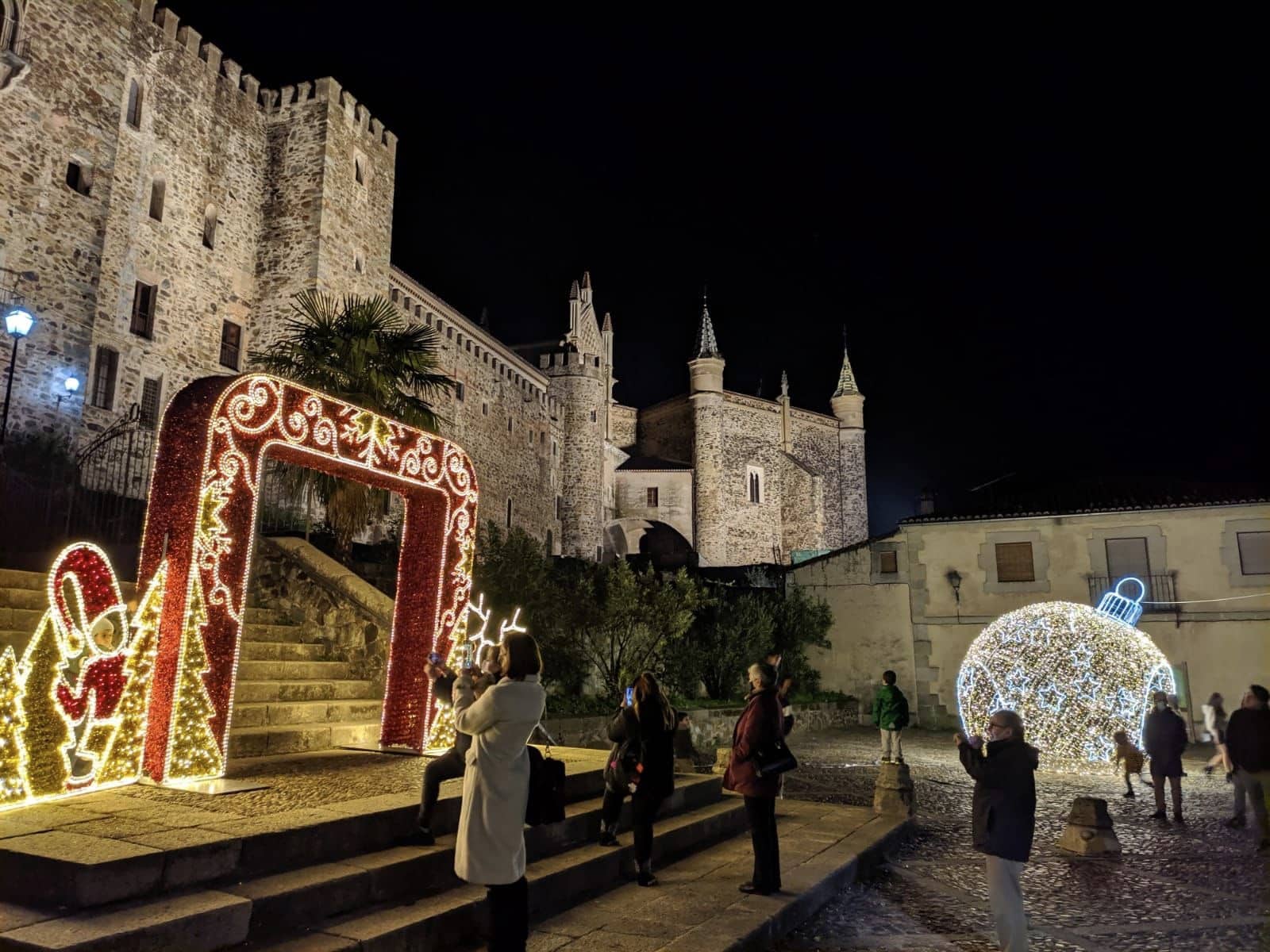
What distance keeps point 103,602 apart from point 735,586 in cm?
1943

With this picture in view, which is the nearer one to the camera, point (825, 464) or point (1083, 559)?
point (1083, 559)

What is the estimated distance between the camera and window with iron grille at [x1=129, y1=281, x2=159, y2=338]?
18.2 meters

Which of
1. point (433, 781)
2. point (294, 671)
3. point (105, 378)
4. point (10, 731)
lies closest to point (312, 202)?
point (105, 378)

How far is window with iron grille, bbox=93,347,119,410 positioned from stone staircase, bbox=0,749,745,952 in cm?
1501

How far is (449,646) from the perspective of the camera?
23.7 ft

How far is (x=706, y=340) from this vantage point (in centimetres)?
4650

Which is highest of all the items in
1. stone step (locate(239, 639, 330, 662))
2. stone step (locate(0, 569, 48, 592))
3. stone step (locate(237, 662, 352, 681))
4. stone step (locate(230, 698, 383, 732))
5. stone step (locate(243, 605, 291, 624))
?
stone step (locate(0, 569, 48, 592))

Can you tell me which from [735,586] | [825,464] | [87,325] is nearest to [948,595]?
[735,586]

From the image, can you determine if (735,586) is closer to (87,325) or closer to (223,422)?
(87,325)

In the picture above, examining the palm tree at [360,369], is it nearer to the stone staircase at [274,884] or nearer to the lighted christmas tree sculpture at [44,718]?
the lighted christmas tree sculpture at [44,718]

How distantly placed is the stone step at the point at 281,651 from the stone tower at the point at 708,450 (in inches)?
1335

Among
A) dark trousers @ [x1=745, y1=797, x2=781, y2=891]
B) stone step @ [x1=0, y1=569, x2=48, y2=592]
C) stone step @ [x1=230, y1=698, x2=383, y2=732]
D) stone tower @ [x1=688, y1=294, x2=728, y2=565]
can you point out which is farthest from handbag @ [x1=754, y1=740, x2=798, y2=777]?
stone tower @ [x1=688, y1=294, x2=728, y2=565]

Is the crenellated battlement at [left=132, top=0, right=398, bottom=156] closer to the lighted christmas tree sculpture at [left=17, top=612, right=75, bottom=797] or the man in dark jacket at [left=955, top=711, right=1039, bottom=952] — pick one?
the lighted christmas tree sculpture at [left=17, top=612, right=75, bottom=797]

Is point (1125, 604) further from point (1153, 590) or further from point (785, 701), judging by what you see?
point (785, 701)
